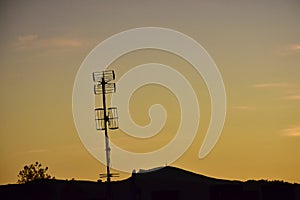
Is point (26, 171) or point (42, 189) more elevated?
point (26, 171)

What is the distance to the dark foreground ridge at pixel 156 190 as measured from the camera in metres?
59.0

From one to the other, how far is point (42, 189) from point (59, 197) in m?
12.1

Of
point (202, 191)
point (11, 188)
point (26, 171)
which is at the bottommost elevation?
point (11, 188)

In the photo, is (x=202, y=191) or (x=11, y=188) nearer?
(x=11, y=188)

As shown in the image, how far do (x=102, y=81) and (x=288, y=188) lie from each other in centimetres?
1292

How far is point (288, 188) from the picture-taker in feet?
202

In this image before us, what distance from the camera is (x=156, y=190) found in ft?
287

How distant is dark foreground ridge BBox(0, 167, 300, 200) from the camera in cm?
5897

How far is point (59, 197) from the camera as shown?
79.5 metres

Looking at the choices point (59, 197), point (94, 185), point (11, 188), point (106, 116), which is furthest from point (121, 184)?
point (106, 116)

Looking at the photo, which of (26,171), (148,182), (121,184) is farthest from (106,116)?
(26,171)

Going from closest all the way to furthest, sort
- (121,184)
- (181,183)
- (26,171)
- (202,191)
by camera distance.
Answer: (121,184) < (202,191) < (181,183) < (26,171)

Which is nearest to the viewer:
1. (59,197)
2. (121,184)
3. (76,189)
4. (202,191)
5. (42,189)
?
(42,189)

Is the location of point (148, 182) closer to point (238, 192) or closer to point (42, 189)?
point (42, 189)
